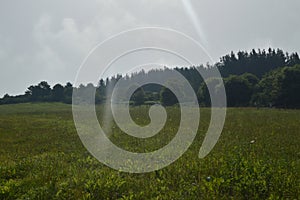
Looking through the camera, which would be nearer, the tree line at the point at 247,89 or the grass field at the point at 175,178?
the grass field at the point at 175,178

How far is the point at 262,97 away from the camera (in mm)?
68812

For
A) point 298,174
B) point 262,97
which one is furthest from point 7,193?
point 262,97

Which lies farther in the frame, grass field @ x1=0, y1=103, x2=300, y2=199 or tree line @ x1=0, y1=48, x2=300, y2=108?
tree line @ x1=0, y1=48, x2=300, y2=108

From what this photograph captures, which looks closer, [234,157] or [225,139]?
[234,157]

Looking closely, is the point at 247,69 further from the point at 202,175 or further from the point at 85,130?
the point at 202,175

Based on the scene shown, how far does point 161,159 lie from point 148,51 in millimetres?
3843

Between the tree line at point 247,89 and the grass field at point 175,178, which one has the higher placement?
the tree line at point 247,89

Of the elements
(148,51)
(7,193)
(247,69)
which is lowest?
(7,193)

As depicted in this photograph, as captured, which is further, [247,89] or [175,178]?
[247,89]

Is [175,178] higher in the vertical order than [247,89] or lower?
lower

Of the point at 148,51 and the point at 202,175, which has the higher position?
the point at 148,51

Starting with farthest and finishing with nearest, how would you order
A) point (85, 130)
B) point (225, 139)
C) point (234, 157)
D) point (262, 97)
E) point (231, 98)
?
1. point (231, 98)
2. point (262, 97)
3. point (85, 130)
4. point (225, 139)
5. point (234, 157)

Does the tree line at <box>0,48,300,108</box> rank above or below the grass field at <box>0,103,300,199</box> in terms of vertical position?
above

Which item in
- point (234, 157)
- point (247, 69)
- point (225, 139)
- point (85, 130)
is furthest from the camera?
point (247, 69)
